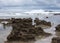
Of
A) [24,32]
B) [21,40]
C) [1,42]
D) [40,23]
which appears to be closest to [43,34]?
[24,32]

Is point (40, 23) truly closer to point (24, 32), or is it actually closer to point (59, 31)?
point (59, 31)

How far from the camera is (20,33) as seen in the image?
78.7ft

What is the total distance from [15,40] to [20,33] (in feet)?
3.80

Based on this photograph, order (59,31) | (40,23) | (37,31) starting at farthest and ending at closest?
(40,23) < (59,31) < (37,31)

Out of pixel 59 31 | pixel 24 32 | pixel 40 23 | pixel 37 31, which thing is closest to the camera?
pixel 24 32

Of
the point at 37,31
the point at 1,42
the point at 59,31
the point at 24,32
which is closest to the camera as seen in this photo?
the point at 1,42

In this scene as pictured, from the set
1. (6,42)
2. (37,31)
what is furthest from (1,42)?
(37,31)

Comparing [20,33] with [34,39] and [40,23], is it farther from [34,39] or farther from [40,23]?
[40,23]

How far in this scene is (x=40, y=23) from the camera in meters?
38.9

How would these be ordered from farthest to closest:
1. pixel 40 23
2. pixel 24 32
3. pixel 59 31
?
pixel 40 23, pixel 59 31, pixel 24 32

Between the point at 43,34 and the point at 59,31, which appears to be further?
the point at 59,31

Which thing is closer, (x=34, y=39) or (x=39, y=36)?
(x=34, y=39)

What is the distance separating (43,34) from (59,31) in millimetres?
3922

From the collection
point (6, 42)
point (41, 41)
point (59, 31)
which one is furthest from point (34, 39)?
point (59, 31)
